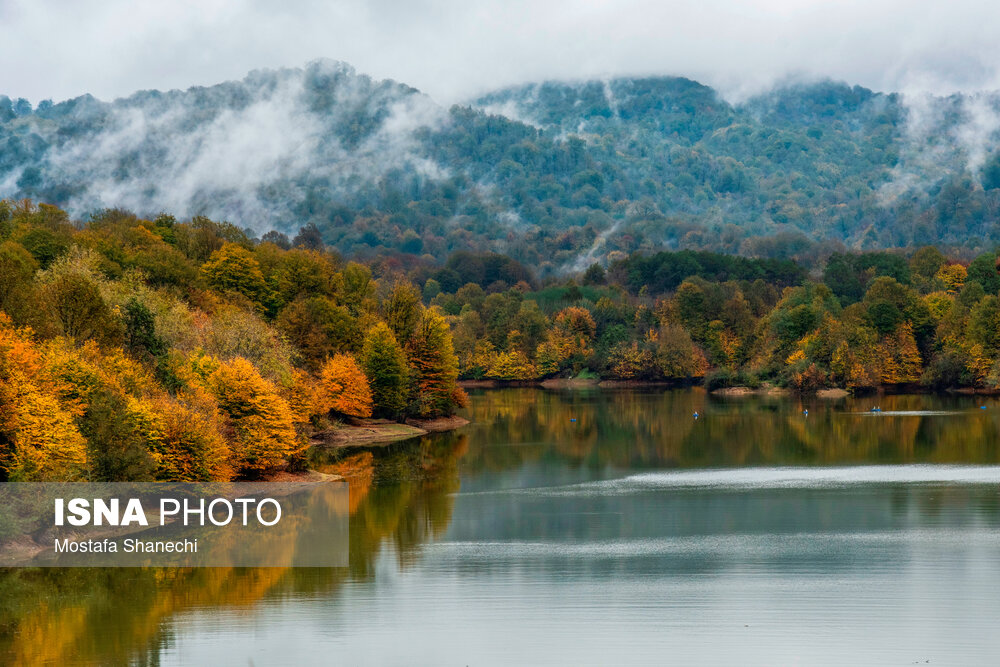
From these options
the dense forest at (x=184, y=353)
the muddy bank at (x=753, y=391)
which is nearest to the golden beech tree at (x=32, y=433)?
the dense forest at (x=184, y=353)

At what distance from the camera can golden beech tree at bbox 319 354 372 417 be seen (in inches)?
3081

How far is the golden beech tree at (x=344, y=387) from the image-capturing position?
78250 millimetres

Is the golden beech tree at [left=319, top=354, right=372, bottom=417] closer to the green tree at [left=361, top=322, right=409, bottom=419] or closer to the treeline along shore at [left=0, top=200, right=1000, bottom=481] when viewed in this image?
the treeline along shore at [left=0, top=200, right=1000, bottom=481]

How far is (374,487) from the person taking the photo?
57.8 metres

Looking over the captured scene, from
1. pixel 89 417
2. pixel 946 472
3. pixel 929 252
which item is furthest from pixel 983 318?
pixel 89 417

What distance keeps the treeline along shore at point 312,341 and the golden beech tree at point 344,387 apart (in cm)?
17

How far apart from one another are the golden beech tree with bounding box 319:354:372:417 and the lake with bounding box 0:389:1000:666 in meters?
12.2

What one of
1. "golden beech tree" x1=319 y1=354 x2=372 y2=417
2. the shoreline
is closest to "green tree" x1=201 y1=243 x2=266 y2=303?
"golden beech tree" x1=319 y1=354 x2=372 y2=417

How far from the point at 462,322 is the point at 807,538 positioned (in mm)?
→ 128035

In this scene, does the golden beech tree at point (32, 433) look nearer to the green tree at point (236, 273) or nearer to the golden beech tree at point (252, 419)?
the golden beech tree at point (252, 419)

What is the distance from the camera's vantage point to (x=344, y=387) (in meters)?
80.1

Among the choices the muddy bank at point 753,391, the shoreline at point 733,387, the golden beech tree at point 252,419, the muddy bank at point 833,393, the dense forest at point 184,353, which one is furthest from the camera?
the muddy bank at point 753,391

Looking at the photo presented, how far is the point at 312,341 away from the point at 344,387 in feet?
20.9

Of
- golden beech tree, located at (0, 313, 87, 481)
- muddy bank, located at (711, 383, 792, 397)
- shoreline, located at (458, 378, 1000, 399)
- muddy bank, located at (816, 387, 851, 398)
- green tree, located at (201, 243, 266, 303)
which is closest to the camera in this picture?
golden beech tree, located at (0, 313, 87, 481)
